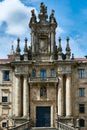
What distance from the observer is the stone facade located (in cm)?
Result: 5525

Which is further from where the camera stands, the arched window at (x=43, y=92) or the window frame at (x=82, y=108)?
the arched window at (x=43, y=92)

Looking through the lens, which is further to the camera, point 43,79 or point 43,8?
point 43,8

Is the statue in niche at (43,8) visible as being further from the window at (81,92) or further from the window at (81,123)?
the window at (81,123)

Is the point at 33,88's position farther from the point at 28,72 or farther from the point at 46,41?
the point at 46,41

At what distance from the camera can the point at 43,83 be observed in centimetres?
5581

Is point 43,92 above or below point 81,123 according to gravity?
above

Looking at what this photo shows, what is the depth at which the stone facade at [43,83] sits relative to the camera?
181ft

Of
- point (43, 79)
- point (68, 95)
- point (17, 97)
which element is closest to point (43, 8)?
point (43, 79)

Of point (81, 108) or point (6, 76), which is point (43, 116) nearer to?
point (81, 108)

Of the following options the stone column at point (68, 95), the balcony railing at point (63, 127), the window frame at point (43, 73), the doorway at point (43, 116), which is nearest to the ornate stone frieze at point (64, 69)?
the stone column at point (68, 95)

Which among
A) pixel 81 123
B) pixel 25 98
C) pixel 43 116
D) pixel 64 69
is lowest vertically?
pixel 81 123

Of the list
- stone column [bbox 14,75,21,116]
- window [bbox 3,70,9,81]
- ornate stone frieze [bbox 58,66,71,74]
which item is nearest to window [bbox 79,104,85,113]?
ornate stone frieze [bbox 58,66,71,74]

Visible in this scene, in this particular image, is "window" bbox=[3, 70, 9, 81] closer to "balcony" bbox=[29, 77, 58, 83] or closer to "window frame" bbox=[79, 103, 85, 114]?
"balcony" bbox=[29, 77, 58, 83]

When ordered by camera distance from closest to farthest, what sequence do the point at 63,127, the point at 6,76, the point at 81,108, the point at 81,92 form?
the point at 63,127 → the point at 81,108 → the point at 81,92 → the point at 6,76
